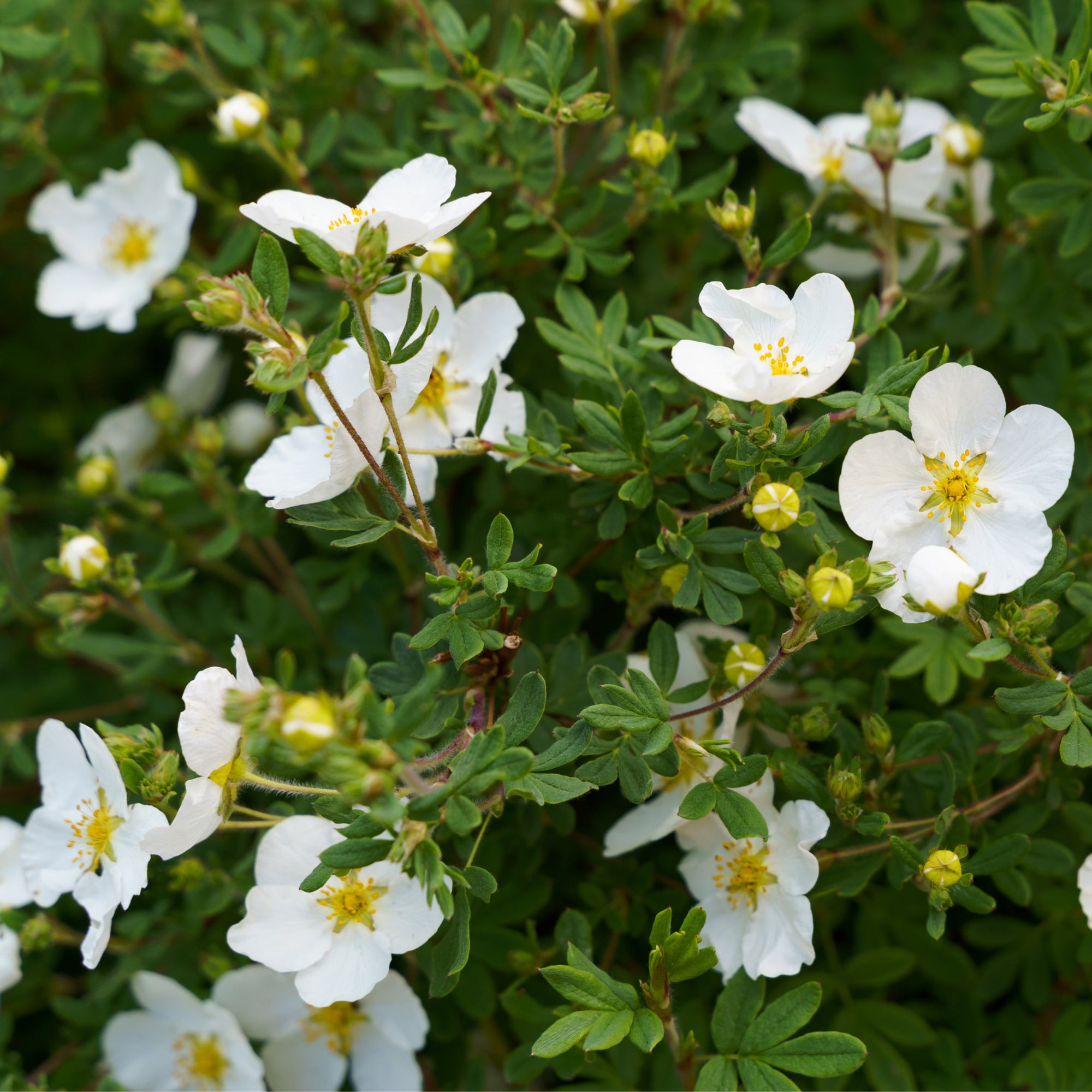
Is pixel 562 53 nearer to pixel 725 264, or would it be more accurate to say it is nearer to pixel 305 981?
→ pixel 725 264

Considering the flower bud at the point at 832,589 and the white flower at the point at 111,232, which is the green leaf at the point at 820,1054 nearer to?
the flower bud at the point at 832,589

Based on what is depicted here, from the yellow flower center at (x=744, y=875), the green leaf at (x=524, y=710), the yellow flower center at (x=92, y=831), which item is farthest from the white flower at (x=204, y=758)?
the yellow flower center at (x=744, y=875)

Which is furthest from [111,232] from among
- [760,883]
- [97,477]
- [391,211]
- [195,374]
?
[760,883]

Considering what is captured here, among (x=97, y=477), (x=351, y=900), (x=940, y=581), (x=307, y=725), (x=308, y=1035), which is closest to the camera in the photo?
(x=307, y=725)

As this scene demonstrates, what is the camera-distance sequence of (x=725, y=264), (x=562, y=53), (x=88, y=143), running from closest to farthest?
(x=562, y=53) → (x=725, y=264) → (x=88, y=143)

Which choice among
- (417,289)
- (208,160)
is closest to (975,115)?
(417,289)

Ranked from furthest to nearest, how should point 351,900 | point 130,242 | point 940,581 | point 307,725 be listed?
point 130,242, point 351,900, point 940,581, point 307,725

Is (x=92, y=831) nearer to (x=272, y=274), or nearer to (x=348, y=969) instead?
(x=348, y=969)
